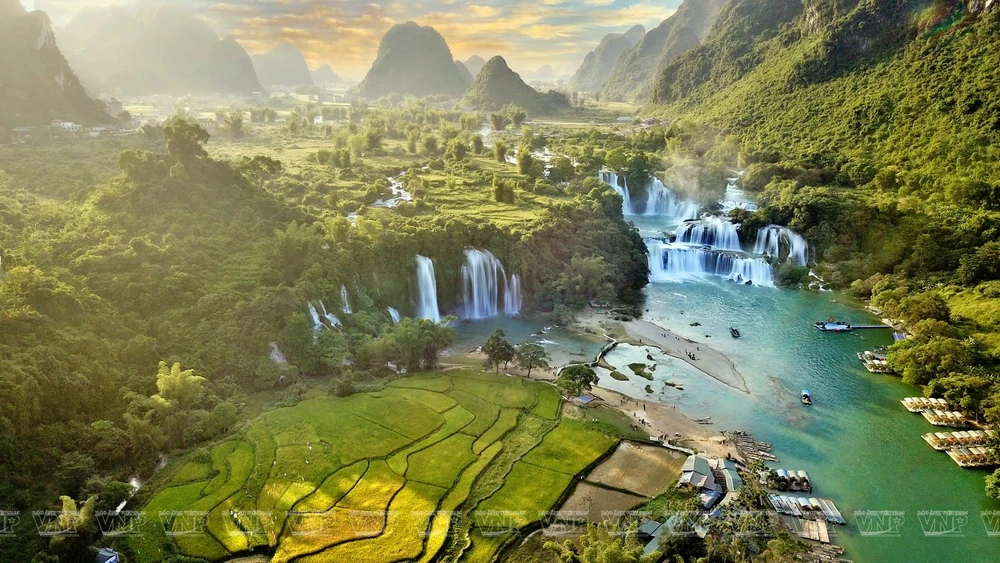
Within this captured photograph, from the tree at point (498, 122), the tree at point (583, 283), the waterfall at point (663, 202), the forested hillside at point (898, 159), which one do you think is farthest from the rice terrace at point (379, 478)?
the tree at point (498, 122)

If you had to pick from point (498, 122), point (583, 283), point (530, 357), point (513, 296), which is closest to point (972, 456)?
point (530, 357)

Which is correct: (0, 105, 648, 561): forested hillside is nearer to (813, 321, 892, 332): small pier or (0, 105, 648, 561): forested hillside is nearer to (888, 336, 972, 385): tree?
(813, 321, 892, 332): small pier

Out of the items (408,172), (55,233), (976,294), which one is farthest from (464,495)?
(408,172)

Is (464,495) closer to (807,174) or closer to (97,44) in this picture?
(807,174)

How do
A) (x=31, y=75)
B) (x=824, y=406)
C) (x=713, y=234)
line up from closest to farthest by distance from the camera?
1. (x=824, y=406)
2. (x=713, y=234)
3. (x=31, y=75)

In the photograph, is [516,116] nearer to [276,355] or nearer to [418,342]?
[418,342]

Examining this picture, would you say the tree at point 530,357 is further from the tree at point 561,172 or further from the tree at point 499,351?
the tree at point 561,172

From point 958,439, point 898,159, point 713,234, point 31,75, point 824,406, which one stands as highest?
point 31,75
